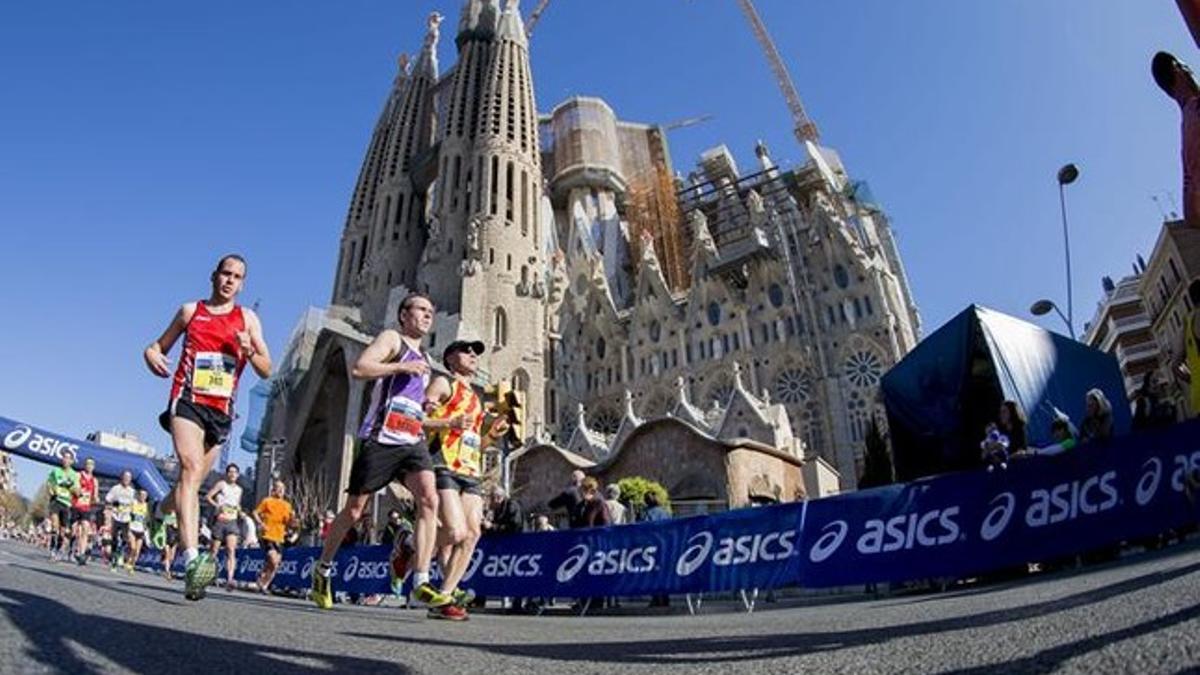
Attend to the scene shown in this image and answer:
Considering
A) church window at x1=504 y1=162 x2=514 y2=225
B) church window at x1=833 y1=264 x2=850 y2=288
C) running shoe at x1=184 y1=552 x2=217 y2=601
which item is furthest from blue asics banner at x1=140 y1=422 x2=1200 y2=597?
church window at x1=504 y1=162 x2=514 y2=225

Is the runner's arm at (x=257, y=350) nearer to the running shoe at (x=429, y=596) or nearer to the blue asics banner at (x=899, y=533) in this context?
the running shoe at (x=429, y=596)

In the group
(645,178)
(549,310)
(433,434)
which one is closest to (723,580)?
(433,434)

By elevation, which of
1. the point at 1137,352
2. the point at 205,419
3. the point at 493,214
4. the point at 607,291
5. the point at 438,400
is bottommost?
the point at 205,419

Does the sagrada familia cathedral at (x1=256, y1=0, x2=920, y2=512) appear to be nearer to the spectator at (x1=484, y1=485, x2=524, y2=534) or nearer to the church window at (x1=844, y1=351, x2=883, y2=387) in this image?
the church window at (x1=844, y1=351, x2=883, y2=387)

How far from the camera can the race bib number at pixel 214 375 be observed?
4.07 meters

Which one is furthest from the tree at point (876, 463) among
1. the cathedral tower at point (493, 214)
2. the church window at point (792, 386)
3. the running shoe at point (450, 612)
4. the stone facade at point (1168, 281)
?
the cathedral tower at point (493, 214)

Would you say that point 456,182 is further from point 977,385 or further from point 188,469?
point 188,469

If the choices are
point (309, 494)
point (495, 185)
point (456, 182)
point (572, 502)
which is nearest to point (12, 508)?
point (456, 182)

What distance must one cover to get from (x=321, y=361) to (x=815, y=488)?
26103 millimetres

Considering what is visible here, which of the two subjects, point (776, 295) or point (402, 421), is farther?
point (776, 295)

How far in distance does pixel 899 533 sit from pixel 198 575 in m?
5.85

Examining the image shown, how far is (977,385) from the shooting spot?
1249 centimetres

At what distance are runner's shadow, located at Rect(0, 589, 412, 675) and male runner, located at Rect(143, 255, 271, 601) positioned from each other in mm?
876

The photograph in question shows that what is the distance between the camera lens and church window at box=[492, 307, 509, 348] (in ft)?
150
